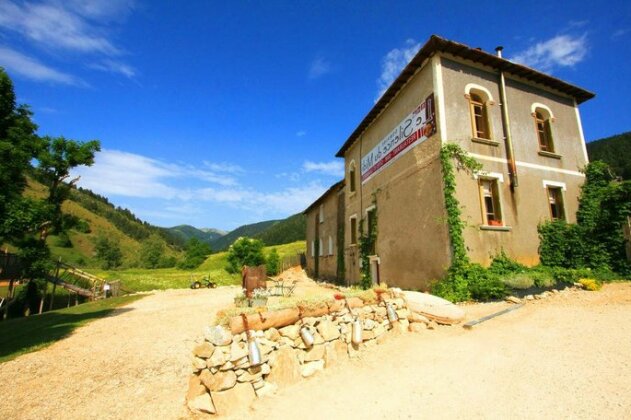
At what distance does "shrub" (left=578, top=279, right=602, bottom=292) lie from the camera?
28.8 feet

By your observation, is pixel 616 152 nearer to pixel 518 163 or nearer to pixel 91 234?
pixel 518 163

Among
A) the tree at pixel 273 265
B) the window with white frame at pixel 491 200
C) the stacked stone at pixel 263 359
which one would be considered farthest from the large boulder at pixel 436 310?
the tree at pixel 273 265

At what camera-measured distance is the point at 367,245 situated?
16.2 meters

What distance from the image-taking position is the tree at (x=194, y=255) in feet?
145

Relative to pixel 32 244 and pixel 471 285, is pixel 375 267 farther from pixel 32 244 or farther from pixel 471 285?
pixel 32 244

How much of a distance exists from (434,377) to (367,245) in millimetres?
11522

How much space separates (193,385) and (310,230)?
25752 millimetres

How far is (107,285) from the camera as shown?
22.9 meters

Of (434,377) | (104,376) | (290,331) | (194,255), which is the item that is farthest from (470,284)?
(194,255)

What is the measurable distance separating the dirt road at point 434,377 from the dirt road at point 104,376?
3 centimetres

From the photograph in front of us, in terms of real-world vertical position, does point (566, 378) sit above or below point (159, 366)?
above

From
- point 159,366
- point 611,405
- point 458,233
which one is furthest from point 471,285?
point 159,366

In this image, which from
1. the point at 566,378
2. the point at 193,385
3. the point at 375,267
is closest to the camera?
the point at 566,378

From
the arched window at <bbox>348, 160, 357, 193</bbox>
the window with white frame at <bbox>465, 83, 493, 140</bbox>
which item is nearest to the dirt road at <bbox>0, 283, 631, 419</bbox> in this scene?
the window with white frame at <bbox>465, 83, 493, 140</bbox>
